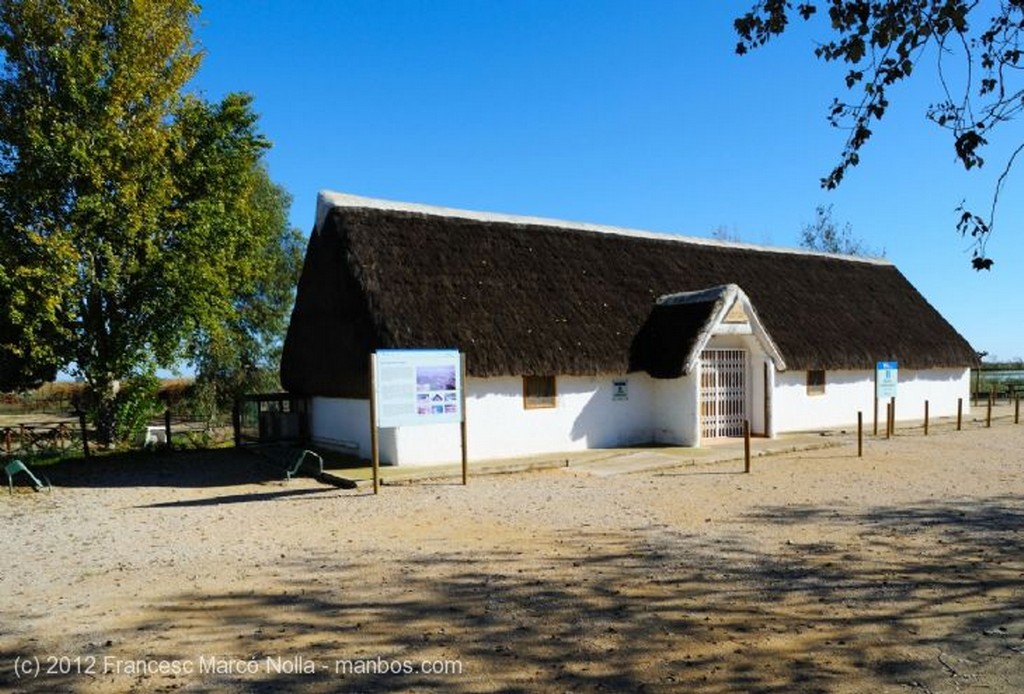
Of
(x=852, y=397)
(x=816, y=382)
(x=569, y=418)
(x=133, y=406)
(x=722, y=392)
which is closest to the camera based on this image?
(x=569, y=418)

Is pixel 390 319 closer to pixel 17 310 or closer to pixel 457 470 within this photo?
pixel 457 470

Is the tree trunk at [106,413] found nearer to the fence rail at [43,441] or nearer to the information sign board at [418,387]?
the fence rail at [43,441]

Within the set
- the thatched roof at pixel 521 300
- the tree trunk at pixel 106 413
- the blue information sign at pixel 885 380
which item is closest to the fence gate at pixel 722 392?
the thatched roof at pixel 521 300

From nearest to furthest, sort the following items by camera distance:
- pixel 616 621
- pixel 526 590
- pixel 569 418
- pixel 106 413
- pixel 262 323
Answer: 1. pixel 616 621
2. pixel 526 590
3. pixel 569 418
4. pixel 106 413
5. pixel 262 323

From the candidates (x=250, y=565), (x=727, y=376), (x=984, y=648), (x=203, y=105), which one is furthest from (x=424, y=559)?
(x=203, y=105)

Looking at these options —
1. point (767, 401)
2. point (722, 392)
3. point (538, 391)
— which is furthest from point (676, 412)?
point (538, 391)

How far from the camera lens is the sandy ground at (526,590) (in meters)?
5.09

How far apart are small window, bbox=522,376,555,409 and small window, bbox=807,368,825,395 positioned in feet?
29.5

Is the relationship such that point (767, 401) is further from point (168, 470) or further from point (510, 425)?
point (168, 470)

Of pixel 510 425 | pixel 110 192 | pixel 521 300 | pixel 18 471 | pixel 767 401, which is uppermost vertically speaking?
pixel 110 192

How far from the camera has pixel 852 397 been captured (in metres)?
22.3

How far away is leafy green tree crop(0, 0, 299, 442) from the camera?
17125 mm

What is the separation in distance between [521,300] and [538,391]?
7.33ft

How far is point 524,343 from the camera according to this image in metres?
16.1
